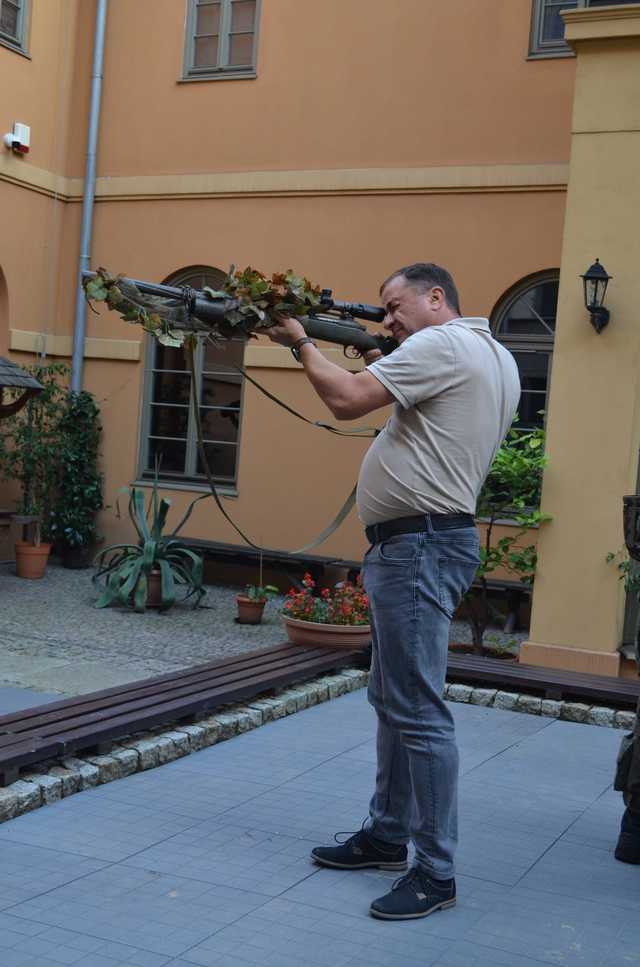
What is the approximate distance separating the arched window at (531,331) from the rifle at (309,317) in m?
6.73

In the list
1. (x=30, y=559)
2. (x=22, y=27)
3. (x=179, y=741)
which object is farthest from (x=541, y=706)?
(x=22, y=27)

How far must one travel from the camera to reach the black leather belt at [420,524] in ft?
12.7

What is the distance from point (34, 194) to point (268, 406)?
11.1 ft

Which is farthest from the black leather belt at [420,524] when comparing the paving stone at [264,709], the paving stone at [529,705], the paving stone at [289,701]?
the paving stone at [529,705]

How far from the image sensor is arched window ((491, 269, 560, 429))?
36.2ft

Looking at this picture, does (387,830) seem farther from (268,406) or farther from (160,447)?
(160,447)

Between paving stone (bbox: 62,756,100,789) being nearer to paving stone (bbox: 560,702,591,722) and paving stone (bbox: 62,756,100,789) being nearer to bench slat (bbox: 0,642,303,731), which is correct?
bench slat (bbox: 0,642,303,731)

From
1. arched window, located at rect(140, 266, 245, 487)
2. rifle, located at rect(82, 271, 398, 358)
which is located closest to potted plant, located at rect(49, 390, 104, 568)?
arched window, located at rect(140, 266, 245, 487)

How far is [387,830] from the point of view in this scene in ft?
13.6

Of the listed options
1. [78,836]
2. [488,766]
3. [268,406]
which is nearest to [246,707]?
[488,766]

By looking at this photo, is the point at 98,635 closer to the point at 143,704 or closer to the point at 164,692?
the point at 164,692

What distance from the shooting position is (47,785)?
475 cm

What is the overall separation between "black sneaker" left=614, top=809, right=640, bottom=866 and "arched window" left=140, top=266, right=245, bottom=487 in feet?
27.1

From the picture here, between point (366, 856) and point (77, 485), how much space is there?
8.93 meters
